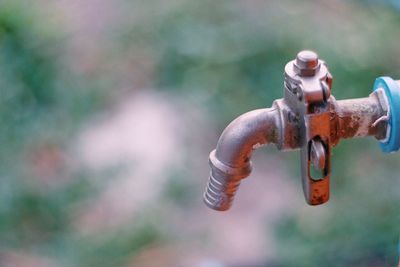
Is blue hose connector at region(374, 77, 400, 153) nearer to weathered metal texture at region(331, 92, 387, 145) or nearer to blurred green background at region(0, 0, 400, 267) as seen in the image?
weathered metal texture at region(331, 92, 387, 145)

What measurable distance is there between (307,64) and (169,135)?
79 cm

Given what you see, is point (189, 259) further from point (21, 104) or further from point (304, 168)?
point (304, 168)

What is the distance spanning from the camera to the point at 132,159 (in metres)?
1.39

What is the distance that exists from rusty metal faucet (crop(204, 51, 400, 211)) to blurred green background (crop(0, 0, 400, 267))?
601 millimetres

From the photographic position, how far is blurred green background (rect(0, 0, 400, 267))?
1.29 metres

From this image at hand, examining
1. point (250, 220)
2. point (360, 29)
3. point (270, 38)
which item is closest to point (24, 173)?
point (250, 220)

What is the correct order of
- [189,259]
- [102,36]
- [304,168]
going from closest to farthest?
[304,168] → [189,259] → [102,36]

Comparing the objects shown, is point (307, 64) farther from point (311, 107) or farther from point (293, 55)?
point (293, 55)

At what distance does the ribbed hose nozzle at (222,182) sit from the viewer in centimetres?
71

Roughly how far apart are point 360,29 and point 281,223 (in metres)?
0.51

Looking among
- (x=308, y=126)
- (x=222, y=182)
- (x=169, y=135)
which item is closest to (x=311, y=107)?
(x=308, y=126)

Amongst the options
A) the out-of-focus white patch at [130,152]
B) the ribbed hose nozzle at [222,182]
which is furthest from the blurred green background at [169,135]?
the ribbed hose nozzle at [222,182]

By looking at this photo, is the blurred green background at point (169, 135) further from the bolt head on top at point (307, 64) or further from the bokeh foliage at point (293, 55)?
the bolt head on top at point (307, 64)

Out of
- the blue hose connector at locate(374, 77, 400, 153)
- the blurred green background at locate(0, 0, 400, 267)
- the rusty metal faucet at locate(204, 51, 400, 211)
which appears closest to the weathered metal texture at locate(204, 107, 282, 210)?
the rusty metal faucet at locate(204, 51, 400, 211)
